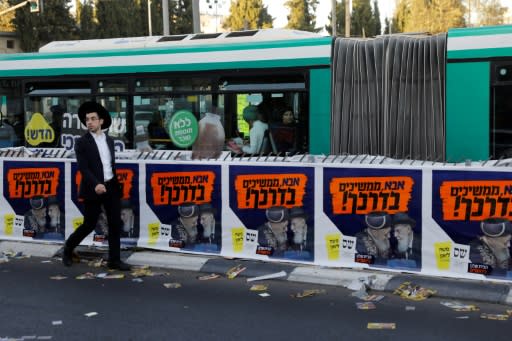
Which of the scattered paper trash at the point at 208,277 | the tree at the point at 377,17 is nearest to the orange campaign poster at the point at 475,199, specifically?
the scattered paper trash at the point at 208,277

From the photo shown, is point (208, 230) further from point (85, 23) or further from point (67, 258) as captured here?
point (85, 23)

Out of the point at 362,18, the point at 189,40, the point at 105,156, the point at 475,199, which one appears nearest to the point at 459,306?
the point at 475,199

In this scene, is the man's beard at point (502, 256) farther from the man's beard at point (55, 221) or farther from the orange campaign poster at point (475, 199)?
the man's beard at point (55, 221)

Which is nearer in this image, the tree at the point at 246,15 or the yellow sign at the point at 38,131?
Answer: the yellow sign at the point at 38,131

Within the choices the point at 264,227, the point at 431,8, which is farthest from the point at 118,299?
the point at 431,8

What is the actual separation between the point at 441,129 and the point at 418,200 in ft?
10.2

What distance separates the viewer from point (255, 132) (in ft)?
35.7

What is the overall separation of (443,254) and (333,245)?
1.09 metres

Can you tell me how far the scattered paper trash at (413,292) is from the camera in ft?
21.4

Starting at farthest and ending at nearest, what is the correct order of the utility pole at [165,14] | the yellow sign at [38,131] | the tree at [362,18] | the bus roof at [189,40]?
the tree at [362,18] < the utility pole at [165,14] < the yellow sign at [38,131] < the bus roof at [189,40]

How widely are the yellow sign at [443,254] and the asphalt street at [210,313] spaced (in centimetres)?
49

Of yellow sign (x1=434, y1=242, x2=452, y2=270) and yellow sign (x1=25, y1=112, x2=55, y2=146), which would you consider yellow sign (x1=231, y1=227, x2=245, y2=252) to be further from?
yellow sign (x1=25, y1=112, x2=55, y2=146)

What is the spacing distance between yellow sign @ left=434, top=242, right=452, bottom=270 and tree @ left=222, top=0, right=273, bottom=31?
5201cm

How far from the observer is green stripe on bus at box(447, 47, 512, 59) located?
9.30 metres
